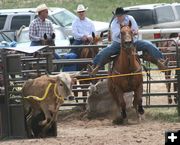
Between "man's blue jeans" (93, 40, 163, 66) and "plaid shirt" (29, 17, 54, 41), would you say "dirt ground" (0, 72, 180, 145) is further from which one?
"plaid shirt" (29, 17, 54, 41)

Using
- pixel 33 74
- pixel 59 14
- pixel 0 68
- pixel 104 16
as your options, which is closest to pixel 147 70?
pixel 33 74

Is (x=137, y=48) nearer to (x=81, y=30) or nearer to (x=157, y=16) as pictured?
(x=81, y=30)

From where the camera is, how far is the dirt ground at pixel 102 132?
1031cm

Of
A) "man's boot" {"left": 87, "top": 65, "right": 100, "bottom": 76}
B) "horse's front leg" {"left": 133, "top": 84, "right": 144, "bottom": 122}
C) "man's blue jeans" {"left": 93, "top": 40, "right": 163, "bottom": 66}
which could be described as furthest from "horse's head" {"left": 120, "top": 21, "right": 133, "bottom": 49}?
"man's boot" {"left": 87, "top": 65, "right": 100, "bottom": 76}

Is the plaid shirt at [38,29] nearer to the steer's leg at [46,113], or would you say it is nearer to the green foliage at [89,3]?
the steer's leg at [46,113]

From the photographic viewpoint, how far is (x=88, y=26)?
656 inches

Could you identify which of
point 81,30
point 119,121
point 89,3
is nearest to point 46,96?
point 119,121

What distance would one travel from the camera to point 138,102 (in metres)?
13.1

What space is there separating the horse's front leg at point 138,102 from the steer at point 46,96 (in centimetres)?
178

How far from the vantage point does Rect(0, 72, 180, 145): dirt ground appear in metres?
10.3

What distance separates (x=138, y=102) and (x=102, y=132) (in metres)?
1.61

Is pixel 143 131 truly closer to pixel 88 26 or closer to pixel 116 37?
pixel 116 37

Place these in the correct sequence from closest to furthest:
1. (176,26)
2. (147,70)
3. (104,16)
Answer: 1. (147,70)
2. (176,26)
3. (104,16)

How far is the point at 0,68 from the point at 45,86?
35.1 inches
